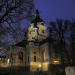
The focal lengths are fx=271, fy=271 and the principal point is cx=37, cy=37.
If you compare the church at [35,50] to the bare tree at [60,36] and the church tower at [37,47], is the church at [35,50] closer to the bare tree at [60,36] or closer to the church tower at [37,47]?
the church tower at [37,47]

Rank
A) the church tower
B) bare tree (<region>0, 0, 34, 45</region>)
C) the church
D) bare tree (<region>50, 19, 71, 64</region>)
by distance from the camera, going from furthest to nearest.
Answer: the church → the church tower → bare tree (<region>50, 19, 71, 64</region>) → bare tree (<region>0, 0, 34, 45</region>)

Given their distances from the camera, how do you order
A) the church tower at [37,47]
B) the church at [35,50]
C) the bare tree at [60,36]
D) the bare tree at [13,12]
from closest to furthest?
1. the bare tree at [13,12]
2. the bare tree at [60,36]
3. the church tower at [37,47]
4. the church at [35,50]

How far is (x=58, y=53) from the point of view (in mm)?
54750

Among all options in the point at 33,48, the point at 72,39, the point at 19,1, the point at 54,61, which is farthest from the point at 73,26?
the point at 19,1

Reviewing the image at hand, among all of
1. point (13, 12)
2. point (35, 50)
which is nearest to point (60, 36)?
point (35, 50)

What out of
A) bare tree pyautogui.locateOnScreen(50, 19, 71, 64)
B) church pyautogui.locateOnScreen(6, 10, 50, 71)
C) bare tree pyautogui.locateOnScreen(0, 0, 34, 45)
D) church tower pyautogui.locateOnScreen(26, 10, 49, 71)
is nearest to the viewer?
bare tree pyautogui.locateOnScreen(0, 0, 34, 45)

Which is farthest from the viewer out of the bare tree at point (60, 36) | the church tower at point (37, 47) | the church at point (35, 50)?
the church at point (35, 50)

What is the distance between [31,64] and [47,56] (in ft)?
28.0

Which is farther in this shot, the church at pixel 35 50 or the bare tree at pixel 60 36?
the church at pixel 35 50

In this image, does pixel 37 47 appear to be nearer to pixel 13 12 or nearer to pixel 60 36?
pixel 60 36

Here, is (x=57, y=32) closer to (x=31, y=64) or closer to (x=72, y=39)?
(x=72, y=39)

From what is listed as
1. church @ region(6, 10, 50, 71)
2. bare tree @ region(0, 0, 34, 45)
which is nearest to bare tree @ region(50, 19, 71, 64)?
church @ region(6, 10, 50, 71)

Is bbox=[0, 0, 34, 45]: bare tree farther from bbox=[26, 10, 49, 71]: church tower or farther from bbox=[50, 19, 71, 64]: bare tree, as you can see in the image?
bbox=[26, 10, 49, 71]: church tower

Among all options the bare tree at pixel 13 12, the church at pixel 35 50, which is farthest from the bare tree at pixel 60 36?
the bare tree at pixel 13 12
